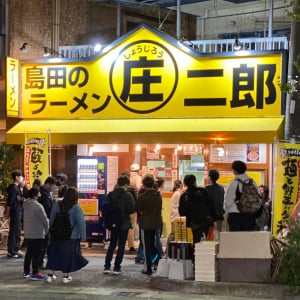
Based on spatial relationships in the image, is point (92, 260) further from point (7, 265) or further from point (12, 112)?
point (12, 112)

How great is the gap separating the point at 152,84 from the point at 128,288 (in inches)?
235

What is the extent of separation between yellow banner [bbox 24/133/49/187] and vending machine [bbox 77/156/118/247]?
0.85 m

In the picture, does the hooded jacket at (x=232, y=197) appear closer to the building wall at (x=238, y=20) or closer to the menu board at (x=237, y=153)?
the menu board at (x=237, y=153)

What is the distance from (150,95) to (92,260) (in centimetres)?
422

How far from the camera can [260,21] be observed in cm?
1850

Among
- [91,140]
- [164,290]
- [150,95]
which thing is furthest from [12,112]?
[164,290]

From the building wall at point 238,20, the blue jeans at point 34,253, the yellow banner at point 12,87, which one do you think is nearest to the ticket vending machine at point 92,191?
the yellow banner at point 12,87

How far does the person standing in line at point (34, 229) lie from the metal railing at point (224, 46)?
562 cm

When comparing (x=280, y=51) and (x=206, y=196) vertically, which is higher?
(x=280, y=51)

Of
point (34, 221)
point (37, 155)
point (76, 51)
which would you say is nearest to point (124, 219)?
point (34, 221)

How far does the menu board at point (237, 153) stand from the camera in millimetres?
15516

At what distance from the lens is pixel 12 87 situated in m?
15.5

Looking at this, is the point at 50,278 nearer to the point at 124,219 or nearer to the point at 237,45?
the point at 124,219

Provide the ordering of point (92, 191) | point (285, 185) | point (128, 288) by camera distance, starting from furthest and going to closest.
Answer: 1. point (92, 191)
2. point (285, 185)
3. point (128, 288)
